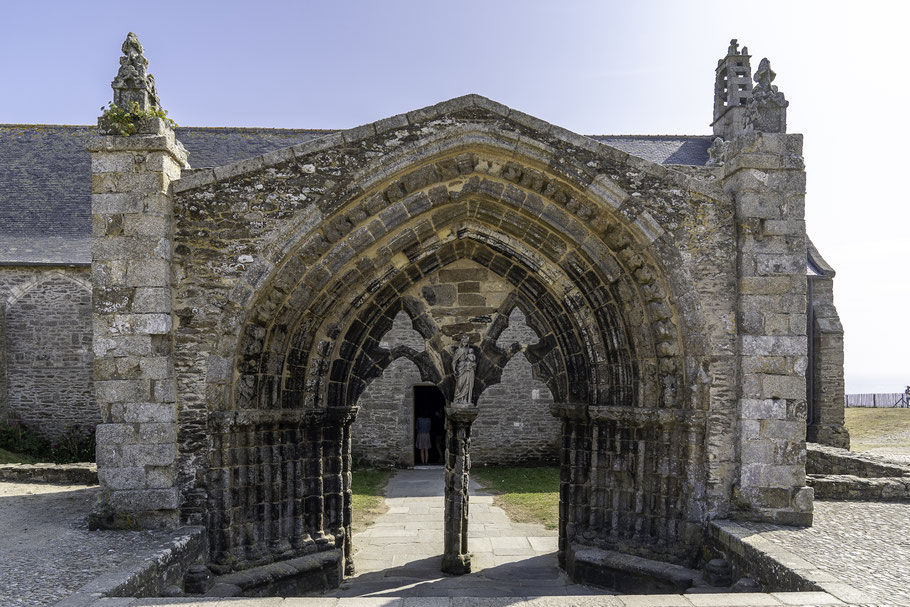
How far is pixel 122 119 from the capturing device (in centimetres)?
522

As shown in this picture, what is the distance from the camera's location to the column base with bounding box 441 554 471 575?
20.7ft

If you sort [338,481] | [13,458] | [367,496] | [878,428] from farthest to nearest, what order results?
[878,428] < [13,458] < [367,496] < [338,481]

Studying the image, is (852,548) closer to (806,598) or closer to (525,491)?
(806,598)

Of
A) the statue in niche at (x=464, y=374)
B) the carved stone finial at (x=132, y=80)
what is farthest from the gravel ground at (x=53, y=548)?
the carved stone finial at (x=132, y=80)

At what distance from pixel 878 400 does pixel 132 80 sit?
29.6m

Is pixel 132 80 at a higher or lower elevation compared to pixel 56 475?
higher

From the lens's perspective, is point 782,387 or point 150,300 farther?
point 782,387

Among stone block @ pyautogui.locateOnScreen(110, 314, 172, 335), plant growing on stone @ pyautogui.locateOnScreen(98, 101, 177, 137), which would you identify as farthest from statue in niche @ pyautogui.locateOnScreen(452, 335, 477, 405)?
plant growing on stone @ pyautogui.locateOnScreen(98, 101, 177, 137)

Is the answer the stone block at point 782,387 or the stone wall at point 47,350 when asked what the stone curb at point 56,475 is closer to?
the stone wall at point 47,350

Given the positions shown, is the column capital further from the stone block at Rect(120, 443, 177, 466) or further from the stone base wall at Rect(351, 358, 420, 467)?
the stone base wall at Rect(351, 358, 420, 467)

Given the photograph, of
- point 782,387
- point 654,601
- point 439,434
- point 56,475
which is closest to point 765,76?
point 782,387

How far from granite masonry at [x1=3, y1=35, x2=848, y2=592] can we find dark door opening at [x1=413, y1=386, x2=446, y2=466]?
23.5 feet

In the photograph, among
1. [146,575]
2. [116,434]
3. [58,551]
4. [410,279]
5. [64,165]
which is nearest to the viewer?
[146,575]

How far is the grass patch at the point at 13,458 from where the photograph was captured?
10.5 m
